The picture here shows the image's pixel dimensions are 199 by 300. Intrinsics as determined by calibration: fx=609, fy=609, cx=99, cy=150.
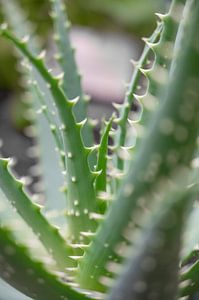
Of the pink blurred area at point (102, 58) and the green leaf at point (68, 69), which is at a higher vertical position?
the pink blurred area at point (102, 58)

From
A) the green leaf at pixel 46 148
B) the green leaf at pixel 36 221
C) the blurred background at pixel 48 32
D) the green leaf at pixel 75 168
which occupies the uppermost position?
the blurred background at pixel 48 32

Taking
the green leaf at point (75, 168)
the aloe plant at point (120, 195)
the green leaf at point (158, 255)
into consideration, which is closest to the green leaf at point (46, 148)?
the aloe plant at point (120, 195)

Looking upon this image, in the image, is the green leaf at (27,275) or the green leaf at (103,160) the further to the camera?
the green leaf at (103,160)

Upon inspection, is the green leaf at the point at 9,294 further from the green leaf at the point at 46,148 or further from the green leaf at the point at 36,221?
the green leaf at the point at 46,148

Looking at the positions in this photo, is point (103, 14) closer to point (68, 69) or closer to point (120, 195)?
point (68, 69)

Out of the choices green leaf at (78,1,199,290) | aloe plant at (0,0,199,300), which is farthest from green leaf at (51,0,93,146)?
green leaf at (78,1,199,290)

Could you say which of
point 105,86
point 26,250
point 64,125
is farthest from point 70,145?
point 105,86

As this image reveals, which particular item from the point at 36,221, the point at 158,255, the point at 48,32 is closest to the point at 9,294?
the point at 36,221

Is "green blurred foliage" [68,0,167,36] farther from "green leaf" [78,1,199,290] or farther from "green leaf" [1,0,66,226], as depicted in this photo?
"green leaf" [78,1,199,290]
